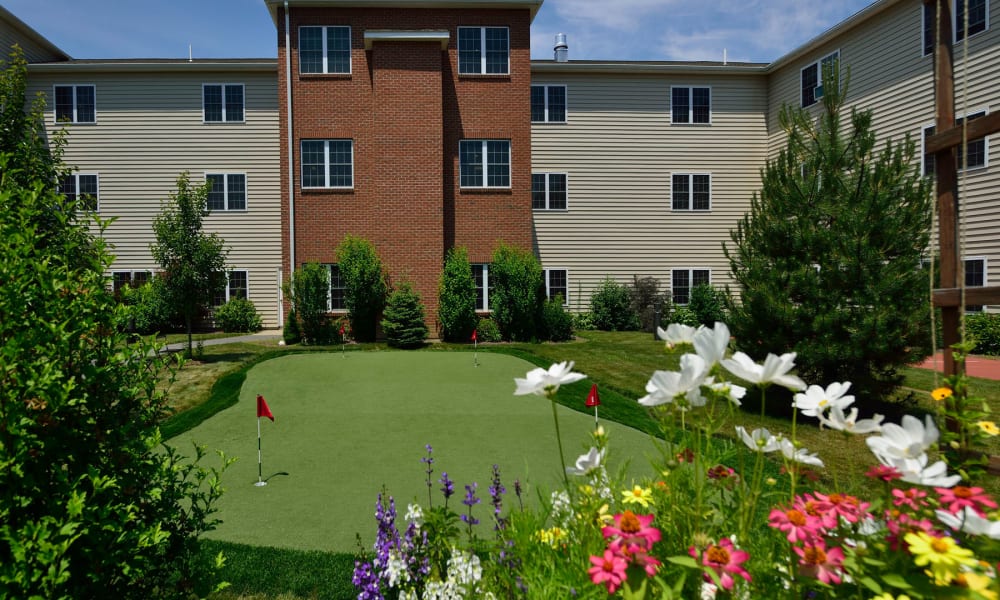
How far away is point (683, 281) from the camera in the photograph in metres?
21.2

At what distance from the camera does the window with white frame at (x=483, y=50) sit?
1722 centimetres

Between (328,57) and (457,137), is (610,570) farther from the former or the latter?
(328,57)

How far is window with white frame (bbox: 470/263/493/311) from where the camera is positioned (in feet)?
57.0

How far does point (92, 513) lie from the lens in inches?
89.3

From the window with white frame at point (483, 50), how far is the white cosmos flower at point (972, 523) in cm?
1786

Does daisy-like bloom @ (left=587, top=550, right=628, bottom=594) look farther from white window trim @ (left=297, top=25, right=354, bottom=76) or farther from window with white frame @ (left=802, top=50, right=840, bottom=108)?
window with white frame @ (left=802, top=50, right=840, bottom=108)

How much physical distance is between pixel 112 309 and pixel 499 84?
1651 centimetres

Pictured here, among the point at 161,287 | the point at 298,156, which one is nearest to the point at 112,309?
the point at 161,287

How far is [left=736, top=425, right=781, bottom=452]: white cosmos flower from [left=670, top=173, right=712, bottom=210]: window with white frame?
20.8 metres

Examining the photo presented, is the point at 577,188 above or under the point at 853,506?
above

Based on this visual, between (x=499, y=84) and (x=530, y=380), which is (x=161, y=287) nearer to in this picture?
(x=499, y=84)

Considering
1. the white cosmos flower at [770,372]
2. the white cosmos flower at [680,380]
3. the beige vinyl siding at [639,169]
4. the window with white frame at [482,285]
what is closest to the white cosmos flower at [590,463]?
the white cosmos flower at [680,380]

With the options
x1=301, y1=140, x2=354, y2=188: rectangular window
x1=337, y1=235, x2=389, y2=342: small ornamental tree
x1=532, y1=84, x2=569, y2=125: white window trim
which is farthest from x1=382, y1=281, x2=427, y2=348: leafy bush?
x1=532, y1=84, x2=569, y2=125: white window trim

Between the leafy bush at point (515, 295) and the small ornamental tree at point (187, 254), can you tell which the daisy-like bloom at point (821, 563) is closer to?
the small ornamental tree at point (187, 254)
